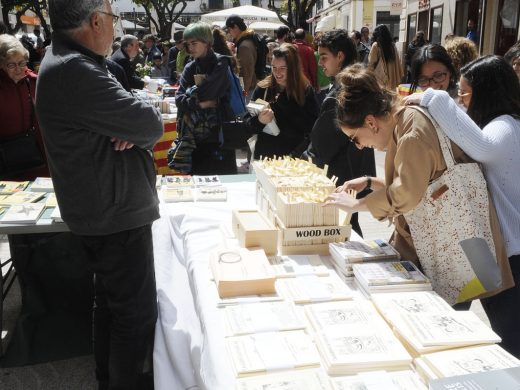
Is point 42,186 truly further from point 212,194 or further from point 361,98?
point 361,98

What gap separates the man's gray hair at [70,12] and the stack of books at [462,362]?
5.06 feet

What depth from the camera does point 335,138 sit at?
286 centimetres

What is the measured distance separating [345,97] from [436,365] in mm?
951

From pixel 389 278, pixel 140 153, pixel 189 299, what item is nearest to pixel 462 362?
pixel 389 278

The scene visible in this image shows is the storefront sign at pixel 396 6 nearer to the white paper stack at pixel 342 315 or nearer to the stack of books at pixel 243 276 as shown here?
the stack of books at pixel 243 276

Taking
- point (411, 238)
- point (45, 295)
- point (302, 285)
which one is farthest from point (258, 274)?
point (45, 295)

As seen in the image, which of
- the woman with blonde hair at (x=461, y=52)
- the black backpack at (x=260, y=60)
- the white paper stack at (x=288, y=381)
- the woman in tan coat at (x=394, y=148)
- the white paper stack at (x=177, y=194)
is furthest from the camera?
the black backpack at (x=260, y=60)

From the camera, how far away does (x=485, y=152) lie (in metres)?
1.65

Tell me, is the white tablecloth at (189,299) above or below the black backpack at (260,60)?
below

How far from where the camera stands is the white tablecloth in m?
1.45

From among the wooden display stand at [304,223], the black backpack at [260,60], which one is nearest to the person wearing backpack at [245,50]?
the black backpack at [260,60]

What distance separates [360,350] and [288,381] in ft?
0.71

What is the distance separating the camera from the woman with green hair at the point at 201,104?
11.7ft

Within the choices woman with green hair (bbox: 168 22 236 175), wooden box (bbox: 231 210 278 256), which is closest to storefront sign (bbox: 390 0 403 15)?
woman with green hair (bbox: 168 22 236 175)
